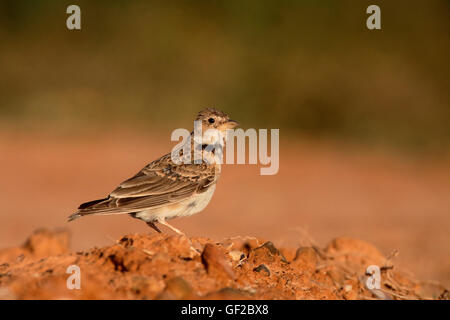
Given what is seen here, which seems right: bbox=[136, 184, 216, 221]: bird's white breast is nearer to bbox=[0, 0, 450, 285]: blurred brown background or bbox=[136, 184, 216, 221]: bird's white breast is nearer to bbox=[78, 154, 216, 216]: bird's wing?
bbox=[78, 154, 216, 216]: bird's wing

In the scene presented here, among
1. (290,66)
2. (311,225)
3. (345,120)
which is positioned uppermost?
(290,66)

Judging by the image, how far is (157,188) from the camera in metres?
6.20

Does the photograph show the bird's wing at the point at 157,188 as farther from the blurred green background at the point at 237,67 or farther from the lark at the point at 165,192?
the blurred green background at the point at 237,67

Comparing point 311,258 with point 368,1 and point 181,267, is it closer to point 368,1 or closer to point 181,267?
point 181,267

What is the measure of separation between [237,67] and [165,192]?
1393 cm

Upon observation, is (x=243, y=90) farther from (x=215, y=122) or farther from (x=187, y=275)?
(x=187, y=275)

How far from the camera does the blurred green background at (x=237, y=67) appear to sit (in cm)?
1839

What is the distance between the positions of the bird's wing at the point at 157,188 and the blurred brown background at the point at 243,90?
652cm

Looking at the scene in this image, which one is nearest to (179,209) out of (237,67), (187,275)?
(187,275)

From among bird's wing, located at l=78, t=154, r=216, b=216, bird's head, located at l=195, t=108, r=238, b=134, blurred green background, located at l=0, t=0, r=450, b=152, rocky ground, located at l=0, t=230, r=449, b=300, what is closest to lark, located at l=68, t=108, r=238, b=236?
bird's wing, located at l=78, t=154, r=216, b=216

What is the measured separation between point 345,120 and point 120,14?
25.3 ft

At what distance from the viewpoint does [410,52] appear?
1972 cm
